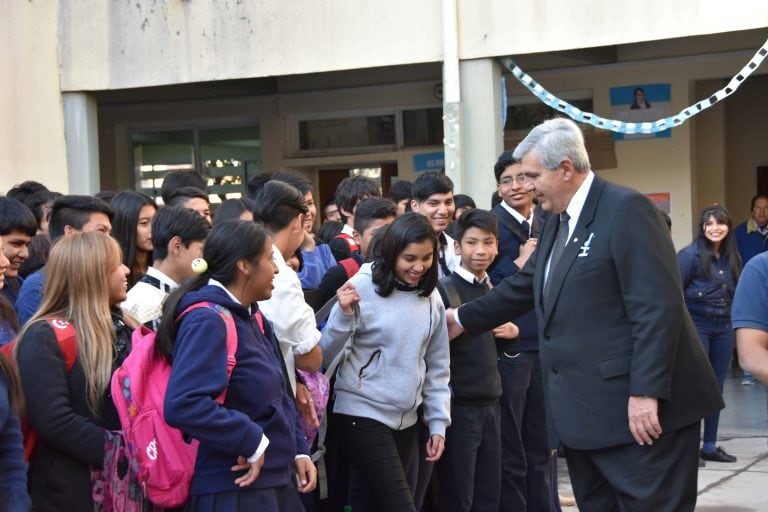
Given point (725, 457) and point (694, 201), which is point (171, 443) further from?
point (694, 201)

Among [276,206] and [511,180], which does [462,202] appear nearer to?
[511,180]

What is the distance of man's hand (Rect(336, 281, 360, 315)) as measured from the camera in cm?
533

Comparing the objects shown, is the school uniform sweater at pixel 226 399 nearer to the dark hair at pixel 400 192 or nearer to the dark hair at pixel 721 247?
the dark hair at pixel 400 192

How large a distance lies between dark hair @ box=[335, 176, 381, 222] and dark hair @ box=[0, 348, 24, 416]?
14.1 ft

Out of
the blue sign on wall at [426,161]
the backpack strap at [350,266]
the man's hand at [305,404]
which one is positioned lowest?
the man's hand at [305,404]

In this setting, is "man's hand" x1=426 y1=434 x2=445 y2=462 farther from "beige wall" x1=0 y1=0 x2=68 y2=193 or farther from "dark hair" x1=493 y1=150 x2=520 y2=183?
A: "beige wall" x1=0 y1=0 x2=68 y2=193

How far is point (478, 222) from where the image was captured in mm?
6180

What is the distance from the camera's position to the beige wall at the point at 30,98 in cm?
1207

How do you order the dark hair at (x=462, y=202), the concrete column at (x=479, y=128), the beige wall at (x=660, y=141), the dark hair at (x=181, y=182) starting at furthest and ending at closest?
the beige wall at (x=660, y=141), the concrete column at (x=479, y=128), the dark hair at (x=462, y=202), the dark hair at (x=181, y=182)

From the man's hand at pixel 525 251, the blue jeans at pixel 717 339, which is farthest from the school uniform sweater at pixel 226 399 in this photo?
the blue jeans at pixel 717 339

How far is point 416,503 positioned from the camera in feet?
18.7

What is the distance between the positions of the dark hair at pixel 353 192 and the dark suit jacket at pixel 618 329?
313 cm

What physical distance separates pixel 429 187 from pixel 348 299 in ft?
5.70

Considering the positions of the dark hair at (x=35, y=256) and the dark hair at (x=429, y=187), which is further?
the dark hair at (x=429, y=187)
